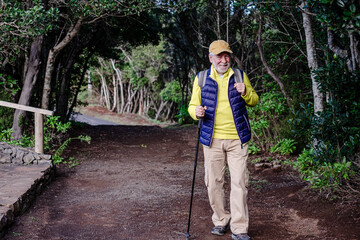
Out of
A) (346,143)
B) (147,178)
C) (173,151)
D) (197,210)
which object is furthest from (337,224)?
(173,151)

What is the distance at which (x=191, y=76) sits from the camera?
73.9 feet

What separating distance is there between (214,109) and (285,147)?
4.81m

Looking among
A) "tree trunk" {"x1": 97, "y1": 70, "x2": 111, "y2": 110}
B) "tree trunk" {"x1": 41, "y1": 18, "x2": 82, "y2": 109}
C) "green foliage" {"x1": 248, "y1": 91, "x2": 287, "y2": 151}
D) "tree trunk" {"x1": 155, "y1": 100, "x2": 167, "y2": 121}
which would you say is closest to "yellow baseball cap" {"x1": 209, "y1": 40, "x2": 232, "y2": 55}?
"green foliage" {"x1": 248, "y1": 91, "x2": 287, "y2": 151}

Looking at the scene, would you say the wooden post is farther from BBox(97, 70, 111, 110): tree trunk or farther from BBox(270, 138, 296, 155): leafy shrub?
BBox(97, 70, 111, 110): tree trunk

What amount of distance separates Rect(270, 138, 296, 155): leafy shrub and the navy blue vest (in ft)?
15.1

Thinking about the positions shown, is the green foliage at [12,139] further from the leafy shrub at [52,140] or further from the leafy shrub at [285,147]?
the leafy shrub at [285,147]

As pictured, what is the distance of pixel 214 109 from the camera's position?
14.1ft

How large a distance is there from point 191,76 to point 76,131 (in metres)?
9.91

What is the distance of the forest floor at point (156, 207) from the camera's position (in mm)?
4715

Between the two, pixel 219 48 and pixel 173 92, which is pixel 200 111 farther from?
pixel 173 92

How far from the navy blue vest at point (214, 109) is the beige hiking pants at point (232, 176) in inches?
4.0

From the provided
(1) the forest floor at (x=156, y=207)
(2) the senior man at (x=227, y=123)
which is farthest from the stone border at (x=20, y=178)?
(2) the senior man at (x=227, y=123)

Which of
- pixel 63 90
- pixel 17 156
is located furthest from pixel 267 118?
pixel 63 90

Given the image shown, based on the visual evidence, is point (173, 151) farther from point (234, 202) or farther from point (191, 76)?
point (191, 76)
